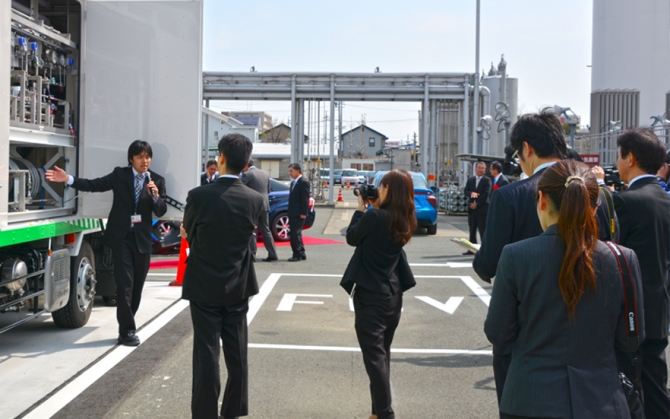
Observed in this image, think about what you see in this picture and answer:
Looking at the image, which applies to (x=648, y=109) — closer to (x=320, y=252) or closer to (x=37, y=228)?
(x=320, y=252)

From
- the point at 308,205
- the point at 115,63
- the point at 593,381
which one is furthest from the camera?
the point at 308,205

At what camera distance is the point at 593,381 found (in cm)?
248

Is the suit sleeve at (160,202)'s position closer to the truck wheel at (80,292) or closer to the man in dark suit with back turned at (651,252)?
the truck wheel at (80,292)

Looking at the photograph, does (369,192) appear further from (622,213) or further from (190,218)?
(622,213)

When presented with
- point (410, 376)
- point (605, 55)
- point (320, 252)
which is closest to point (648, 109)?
point (605, 55)

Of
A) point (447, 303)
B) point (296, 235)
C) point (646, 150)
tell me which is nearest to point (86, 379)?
point (646, 150)

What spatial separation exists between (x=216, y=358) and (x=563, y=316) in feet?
8.71

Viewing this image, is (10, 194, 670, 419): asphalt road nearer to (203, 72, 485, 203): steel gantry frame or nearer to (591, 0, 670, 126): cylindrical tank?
(203, 72, 485, 203): steel gantry frame

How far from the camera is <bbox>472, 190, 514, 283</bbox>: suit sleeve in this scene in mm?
3445

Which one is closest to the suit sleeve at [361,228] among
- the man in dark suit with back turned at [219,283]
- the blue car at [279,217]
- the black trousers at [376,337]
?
the black trousers at [376,337]

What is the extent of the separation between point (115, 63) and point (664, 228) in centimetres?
540

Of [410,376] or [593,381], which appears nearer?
[593,381]

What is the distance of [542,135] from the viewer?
362cm

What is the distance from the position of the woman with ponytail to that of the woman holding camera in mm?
2032
